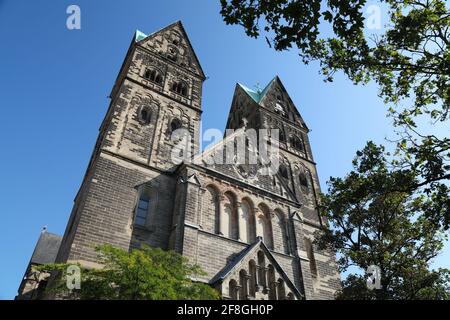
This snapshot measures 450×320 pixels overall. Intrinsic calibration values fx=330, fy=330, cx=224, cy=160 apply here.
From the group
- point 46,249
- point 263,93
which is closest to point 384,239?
point 263,93

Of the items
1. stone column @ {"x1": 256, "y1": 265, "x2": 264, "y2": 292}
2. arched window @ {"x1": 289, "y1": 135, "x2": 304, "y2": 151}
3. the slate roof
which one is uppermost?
arched window @ {"x1": 289, "y1": 135, "x2": 304, "y2": 151}

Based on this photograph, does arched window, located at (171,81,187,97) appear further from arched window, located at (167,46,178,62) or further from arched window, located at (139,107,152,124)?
arched window, located at (139,107,152,124)

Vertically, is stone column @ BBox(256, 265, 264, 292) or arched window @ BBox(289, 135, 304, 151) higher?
arched window @ BBox(289, 135, 304, 151)

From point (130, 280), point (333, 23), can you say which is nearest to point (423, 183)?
point (333, 23)

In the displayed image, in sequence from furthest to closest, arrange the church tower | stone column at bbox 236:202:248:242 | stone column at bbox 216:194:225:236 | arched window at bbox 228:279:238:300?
stone column at bbox 236:202:248:242
stone column at bbox 216:194:225:236
the church tower
arched window at bbox 228:279:238:300

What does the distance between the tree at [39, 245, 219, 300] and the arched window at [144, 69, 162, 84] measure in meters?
17.1

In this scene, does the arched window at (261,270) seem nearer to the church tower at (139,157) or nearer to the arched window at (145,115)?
the church tower at (139,157)

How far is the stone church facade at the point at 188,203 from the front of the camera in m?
15.1

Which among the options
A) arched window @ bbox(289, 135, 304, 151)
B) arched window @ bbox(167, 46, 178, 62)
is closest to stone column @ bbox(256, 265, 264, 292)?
arched window @ bbox(289, 135, 304, 151)

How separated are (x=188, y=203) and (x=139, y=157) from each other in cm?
446

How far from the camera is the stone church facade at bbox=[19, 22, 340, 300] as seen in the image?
595 inches

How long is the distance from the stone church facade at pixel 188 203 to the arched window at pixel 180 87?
12 centimetres

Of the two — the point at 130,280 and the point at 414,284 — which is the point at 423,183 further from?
the point at 130,280

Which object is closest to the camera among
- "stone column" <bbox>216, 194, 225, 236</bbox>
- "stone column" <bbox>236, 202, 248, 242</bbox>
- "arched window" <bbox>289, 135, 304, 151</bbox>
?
"stone column" <bbox>216, 194, 225, 236</bbox>
